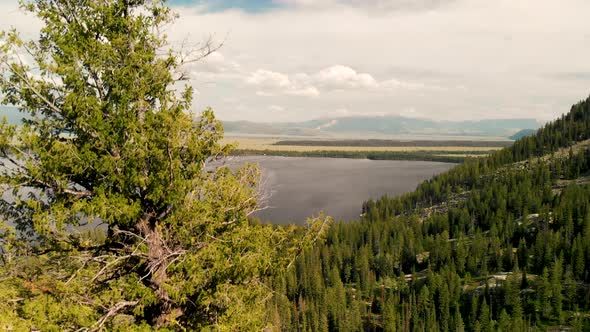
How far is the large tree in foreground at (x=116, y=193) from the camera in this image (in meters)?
12.7

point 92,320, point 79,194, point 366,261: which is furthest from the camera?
point 366,261

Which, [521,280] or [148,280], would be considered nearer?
[148,280]

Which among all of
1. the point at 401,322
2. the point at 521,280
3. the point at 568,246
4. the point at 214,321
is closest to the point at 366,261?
the point at 401,322

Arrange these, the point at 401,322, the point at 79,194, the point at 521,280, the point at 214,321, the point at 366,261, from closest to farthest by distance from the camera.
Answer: the point at 79,194
the point at 214,321
the point at 401,322
the point at 521,280
the point at 366,261

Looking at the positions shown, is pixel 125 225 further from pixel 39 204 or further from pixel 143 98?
pixel 143 98

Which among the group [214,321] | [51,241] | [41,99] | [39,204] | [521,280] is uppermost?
[41,99]

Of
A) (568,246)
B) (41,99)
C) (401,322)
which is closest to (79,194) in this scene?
(41,99)

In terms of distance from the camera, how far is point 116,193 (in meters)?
13.2

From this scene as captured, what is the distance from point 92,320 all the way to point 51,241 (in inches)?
124

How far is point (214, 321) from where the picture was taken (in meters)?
14.5

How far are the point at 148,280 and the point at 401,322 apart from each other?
16822cm

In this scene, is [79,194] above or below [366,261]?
above

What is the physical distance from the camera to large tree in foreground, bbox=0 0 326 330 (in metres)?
12.7

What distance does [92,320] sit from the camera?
12.4 metres
